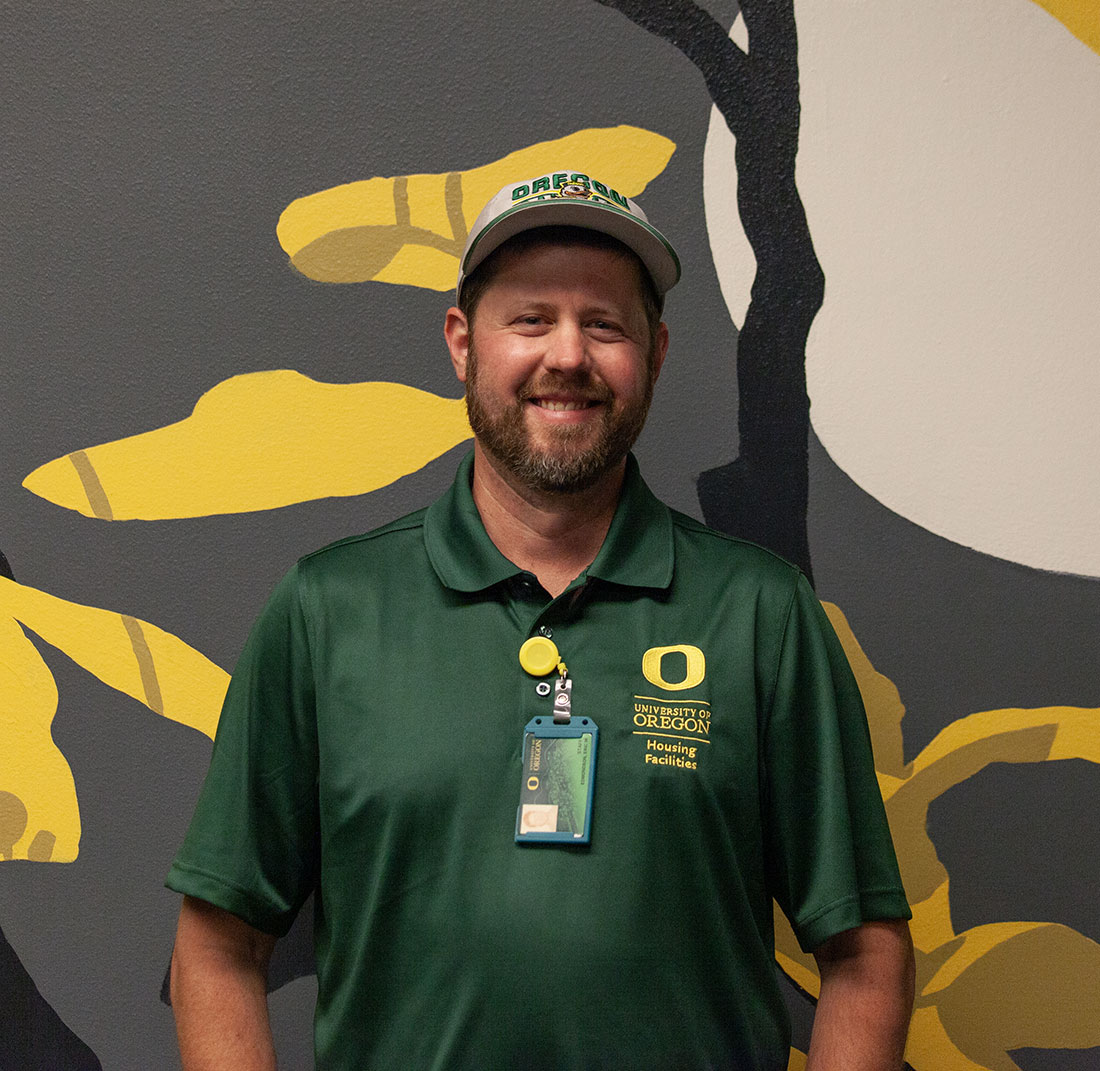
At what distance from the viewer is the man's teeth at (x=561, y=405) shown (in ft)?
4.23

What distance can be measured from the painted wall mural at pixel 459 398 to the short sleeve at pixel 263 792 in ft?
1.44

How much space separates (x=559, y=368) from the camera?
49.6 inches

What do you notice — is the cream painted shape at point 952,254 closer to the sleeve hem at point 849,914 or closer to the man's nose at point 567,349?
the man's nose at point 567,349

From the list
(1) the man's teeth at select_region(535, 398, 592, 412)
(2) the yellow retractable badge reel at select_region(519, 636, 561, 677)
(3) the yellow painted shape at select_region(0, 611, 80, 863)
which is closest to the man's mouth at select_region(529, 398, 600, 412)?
(1) the man's teeth at select_region(535, 398, 592, 412)

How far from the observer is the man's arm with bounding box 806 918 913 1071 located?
4.06ft

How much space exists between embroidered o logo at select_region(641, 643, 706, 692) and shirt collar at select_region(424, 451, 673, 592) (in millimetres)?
83

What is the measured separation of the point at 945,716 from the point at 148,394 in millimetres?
1408

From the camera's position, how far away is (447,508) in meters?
1.37

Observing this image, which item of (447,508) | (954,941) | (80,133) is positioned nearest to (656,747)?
(447,508)

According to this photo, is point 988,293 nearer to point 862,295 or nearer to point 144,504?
point 862,295

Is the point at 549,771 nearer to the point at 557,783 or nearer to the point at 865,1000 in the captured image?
the point at 557,783

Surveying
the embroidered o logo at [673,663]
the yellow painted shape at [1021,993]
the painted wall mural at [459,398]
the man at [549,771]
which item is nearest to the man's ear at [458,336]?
the man at [549,771]

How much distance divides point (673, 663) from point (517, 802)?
246 mm

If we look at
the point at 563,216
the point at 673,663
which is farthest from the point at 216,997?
the point at 563,216
